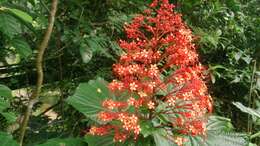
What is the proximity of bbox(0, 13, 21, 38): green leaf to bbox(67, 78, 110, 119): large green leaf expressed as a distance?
0.38 m

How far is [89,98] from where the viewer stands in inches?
75.0

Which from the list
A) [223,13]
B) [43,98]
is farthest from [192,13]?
[43,98]

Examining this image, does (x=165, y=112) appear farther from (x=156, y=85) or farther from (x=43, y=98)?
(x=43, y=98)

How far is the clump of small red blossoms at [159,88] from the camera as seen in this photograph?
164 centimetres

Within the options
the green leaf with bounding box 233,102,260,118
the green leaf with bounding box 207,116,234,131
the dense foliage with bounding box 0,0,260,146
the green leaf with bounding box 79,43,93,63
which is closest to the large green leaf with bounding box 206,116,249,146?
the green leaf with bounding box 207,116,234,131

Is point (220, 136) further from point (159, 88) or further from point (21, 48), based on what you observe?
point (21, 48)

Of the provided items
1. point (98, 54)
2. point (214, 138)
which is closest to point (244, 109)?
point (214, 138)

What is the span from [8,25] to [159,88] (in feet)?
2.32

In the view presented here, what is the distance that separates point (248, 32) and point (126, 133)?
1.70m

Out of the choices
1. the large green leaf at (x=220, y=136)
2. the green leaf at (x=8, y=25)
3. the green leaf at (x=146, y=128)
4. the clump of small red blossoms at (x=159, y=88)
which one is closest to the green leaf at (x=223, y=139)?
the large green leaf at (x=220, y=136)

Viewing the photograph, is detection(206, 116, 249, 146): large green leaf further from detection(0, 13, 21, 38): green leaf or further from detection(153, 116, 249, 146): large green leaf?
detection(0, 13, 21, 38): green leaf

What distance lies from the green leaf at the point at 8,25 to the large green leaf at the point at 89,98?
378 mm

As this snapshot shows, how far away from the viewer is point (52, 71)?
3.06 m

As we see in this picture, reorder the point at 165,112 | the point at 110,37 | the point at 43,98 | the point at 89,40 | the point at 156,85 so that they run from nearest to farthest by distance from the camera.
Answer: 1. the point at 156,85
2. the point at 165,112
3. the point at 89,40
4. the point at 110,37
5. the point at 43,98
